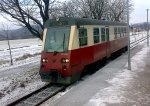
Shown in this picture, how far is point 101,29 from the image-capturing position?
18344 millimetres

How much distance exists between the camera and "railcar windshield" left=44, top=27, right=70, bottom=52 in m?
13.6

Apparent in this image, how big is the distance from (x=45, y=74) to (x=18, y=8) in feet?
16.7

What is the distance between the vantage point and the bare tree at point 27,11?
56.8 ft

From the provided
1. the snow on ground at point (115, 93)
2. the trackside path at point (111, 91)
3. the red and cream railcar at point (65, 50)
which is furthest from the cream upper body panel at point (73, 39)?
the snow on ground at point (115, 93)

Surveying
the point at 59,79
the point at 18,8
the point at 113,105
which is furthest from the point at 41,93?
the point at 18,8

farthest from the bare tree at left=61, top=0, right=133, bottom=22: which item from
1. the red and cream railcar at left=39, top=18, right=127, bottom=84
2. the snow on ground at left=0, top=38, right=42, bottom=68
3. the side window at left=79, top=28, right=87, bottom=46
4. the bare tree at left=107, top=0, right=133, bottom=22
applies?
the red and cream railcar at left=39, top=18, right=127, bottom=84

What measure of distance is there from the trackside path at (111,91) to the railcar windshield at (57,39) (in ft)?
5.83

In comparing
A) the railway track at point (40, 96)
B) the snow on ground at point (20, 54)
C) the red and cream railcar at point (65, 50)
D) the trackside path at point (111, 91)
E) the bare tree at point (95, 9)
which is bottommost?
the snow on ground at point (20, 54)

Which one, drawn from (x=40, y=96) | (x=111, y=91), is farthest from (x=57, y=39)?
(x=111, y=91)

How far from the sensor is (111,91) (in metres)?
11.7

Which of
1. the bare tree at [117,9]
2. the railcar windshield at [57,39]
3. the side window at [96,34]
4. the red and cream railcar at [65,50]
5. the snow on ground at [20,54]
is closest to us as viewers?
the red and cream railcar at [65,50]

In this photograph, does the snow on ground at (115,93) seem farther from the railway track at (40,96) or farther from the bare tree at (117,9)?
the bare tree at (117,9)

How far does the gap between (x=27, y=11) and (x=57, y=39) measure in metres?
5.00

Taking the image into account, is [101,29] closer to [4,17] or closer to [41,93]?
[4,17]
